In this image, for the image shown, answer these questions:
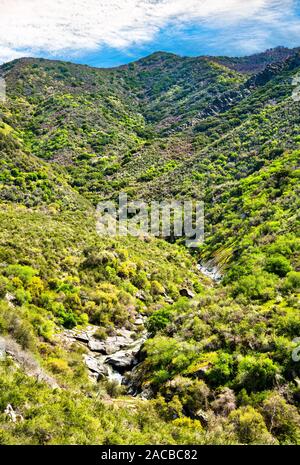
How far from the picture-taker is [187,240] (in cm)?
5319

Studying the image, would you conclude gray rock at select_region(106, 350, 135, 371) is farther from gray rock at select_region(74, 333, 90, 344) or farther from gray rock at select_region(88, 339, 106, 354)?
gray rock at select_region(74, 333, 90, 344)

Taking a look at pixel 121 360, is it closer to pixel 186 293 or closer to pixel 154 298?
pixel 154 298

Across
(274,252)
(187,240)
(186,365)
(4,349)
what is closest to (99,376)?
(186,365)

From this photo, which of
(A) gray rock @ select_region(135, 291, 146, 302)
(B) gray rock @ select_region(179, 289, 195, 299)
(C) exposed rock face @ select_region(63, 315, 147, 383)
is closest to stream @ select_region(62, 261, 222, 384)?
(C) exposed rock face @ select_region(63, 315, 147, 383)

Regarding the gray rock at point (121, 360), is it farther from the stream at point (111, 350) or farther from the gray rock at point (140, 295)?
the gray rock at point (140, 295)

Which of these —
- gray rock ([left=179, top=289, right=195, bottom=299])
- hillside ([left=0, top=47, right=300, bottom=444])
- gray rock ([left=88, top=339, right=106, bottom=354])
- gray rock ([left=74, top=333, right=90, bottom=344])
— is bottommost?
gray rock ([left=179, top=289, right=195, bottom=299])

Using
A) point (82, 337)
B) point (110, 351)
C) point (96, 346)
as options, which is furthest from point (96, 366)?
point (82, 337)

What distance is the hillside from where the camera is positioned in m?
13.3

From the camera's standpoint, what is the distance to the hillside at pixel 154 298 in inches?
524

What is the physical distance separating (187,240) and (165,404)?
125ft

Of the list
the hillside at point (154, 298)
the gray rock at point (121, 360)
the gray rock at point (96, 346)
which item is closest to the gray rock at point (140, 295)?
the hillside at point (154, 298)

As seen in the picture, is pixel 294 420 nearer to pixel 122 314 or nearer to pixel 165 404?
pixel 165 404

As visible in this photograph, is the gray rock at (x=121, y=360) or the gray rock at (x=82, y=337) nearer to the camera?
the gray rock at (x=121, y=360)

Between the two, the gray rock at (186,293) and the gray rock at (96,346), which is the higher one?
the gray rock at (96,346)
